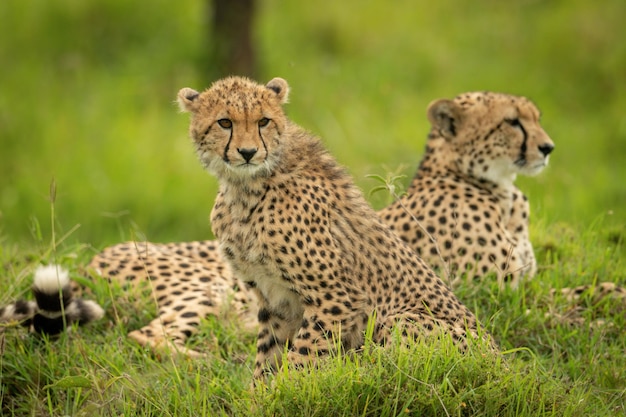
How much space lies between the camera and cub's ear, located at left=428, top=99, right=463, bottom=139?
17.2 feet

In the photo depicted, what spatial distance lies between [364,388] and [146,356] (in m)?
1.05

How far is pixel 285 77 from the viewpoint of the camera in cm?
1095

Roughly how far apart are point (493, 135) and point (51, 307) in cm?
219

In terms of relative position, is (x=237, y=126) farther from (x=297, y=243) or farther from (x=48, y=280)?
(x=48, y=280)

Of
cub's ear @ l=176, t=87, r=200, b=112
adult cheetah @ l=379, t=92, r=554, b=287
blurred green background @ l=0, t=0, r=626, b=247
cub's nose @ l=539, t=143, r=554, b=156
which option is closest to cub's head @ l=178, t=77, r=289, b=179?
cub's ear @ l=176, t=87, r=200, b=112

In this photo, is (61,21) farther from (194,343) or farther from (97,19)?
(194,343)

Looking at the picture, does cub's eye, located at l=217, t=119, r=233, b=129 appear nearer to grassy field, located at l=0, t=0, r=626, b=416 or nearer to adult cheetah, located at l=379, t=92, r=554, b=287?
grassy field, located at l=0, t=0, r=626, b=416

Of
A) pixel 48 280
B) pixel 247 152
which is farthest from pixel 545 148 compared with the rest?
pixel 48 280

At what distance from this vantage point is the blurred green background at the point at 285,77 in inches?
364

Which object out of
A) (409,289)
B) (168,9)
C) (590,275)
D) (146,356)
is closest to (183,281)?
(146,356)

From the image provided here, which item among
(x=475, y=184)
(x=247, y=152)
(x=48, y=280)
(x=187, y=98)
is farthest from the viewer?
(x=475, y=184)

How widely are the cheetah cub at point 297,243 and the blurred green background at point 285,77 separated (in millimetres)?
4251

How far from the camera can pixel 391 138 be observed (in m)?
9.90

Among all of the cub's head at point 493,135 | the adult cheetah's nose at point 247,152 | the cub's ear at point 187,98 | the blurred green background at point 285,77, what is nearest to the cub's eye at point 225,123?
the adult cheetah's nose at point 247,152
